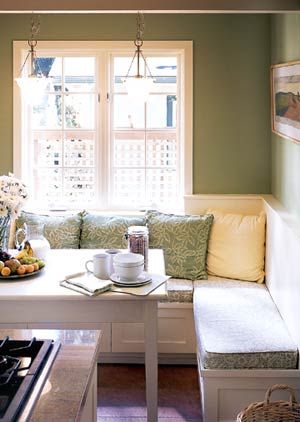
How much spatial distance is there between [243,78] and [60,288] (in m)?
2.42

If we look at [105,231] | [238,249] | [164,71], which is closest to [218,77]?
[164,71]

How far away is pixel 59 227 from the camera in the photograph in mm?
4137

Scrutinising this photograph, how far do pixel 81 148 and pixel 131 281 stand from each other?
2.06 m

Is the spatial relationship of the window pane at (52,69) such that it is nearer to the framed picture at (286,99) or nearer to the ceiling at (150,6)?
the ceiling at (150,6)

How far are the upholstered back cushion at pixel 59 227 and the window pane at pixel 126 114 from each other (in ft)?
2.76

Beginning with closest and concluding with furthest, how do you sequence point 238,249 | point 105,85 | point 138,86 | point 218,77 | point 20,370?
point 20,370
point 138,86
point 238,249
point 218,77
point 105,85

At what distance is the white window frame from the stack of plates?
1.76 metres

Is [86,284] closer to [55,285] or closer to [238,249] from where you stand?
[55,285]

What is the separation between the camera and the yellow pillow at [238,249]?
405 centimetres

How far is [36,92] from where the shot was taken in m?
3.55

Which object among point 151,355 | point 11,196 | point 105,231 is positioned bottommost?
point 151,355

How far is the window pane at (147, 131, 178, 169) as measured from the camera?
4.55 meters

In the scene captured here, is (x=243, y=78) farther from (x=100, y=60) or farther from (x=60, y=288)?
(x=60, y=288)

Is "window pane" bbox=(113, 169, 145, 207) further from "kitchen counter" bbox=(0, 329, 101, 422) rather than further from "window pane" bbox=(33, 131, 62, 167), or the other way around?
"kitchen counter" bbox=(0, 329, 101, 422)
